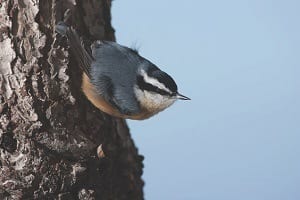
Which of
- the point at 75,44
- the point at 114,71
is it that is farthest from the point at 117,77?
the point at 75,44

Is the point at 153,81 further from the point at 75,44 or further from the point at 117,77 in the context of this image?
the point at 75,44

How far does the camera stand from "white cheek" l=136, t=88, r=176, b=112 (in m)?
1.32

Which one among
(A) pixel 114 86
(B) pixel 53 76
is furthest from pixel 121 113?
(B) pixel 53 76

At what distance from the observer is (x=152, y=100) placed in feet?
4.36

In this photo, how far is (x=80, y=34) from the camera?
1306 mm

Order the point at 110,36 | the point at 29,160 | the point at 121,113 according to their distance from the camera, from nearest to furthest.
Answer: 1. the point at 29,160
2. the point at 121,113
3. the point at 110,36

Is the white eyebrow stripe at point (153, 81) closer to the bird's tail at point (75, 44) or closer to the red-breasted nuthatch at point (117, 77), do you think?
the red-breasted nuthatch at point (117, 77)

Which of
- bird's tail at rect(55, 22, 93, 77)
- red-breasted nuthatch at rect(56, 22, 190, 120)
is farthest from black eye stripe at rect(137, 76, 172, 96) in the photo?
bird's tail at rect(55, 22, 93, 77)

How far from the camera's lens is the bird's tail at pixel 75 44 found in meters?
1.23

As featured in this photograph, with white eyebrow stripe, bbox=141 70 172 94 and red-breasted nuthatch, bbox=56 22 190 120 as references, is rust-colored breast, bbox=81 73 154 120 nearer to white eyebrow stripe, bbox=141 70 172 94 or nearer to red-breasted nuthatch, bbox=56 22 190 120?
red-breasted nuthatch, bbox=56 22 190 120

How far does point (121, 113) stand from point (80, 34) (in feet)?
0.69

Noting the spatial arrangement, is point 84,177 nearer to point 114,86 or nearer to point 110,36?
point 114,86

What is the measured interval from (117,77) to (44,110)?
7.2 inches

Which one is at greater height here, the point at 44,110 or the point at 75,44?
the point at 75,44
